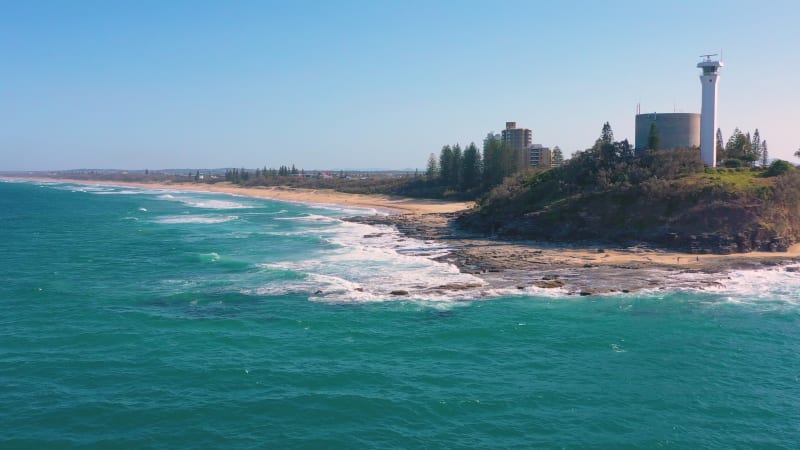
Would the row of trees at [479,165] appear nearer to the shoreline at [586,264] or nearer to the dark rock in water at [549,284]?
the shoreline at [586,264]

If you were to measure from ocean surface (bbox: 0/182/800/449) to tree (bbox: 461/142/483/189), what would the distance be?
230 feet

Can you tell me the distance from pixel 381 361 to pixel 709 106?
53.2 metres

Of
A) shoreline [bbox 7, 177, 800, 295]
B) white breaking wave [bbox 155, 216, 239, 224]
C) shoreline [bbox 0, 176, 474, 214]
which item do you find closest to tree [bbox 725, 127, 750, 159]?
shoreline [bbox 7, 177, 800, 295]

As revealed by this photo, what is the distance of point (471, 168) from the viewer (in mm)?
114438

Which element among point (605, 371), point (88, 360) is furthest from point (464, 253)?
point (88, 360)

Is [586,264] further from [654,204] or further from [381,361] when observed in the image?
[381,361]

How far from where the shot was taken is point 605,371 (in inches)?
978

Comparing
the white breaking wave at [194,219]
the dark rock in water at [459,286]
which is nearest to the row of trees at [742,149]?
the dark rock in water at [459,286]

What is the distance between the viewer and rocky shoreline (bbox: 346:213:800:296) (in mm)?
39531

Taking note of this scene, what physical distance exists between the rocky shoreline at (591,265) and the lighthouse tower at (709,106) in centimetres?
1905

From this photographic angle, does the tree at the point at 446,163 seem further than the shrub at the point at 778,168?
Yes

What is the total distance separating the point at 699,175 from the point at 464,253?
26946 mm

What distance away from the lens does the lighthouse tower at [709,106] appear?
204ft

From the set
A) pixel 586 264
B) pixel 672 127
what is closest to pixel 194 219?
pixel 586 264
